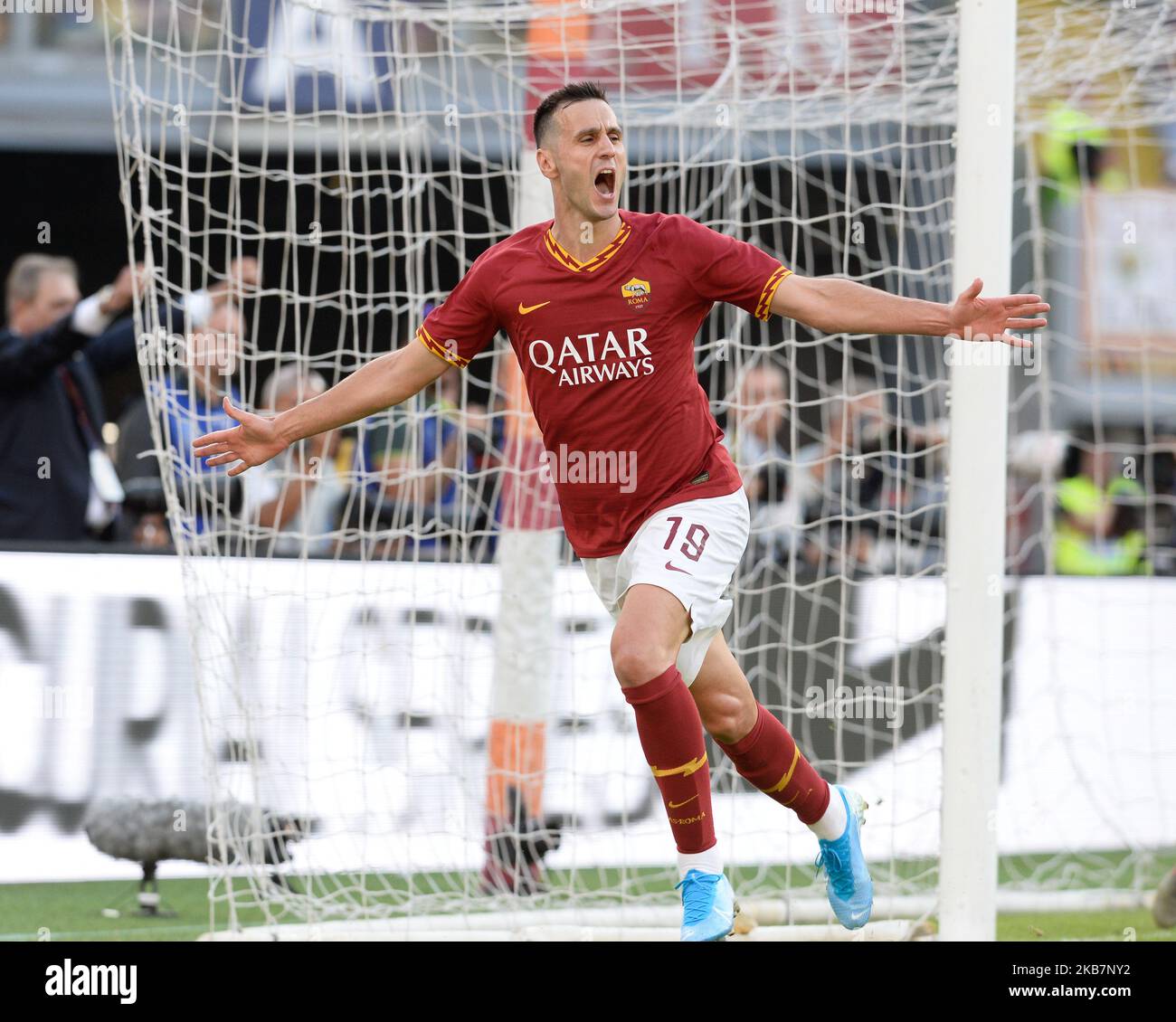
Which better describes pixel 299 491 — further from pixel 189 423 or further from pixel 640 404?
pixel 640 404

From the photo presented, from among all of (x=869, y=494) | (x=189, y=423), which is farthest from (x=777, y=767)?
(x=869, y=494)

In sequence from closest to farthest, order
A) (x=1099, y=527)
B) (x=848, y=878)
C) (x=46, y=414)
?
(x=848, y=878) < (x=46, y=414) < (x=1099, y=527)

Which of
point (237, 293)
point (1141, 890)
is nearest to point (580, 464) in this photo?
point (237, 293)

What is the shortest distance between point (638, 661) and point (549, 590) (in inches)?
105

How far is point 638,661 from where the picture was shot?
13.1 feet

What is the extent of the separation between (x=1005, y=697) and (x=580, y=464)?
13.0 ft

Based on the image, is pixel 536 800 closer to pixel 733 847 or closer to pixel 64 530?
pixel 733 847

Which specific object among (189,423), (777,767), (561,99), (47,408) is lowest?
(777,767)

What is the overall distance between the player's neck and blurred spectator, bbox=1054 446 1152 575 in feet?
18.7

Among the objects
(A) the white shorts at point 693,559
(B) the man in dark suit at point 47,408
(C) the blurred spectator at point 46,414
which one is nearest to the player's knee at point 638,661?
(A) the white shorts at point 693,559

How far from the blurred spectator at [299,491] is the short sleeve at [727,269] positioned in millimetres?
2917

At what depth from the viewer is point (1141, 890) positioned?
6844 millimetres

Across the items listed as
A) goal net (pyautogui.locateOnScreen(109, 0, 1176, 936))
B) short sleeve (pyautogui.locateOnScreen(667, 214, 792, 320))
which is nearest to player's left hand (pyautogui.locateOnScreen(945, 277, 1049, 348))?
short sleeve (pyautogui.locateOnScreen(667, 214, 792, 320))

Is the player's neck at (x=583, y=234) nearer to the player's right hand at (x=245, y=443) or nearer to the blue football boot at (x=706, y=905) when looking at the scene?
the player's right hand at (x=245, y=443)
